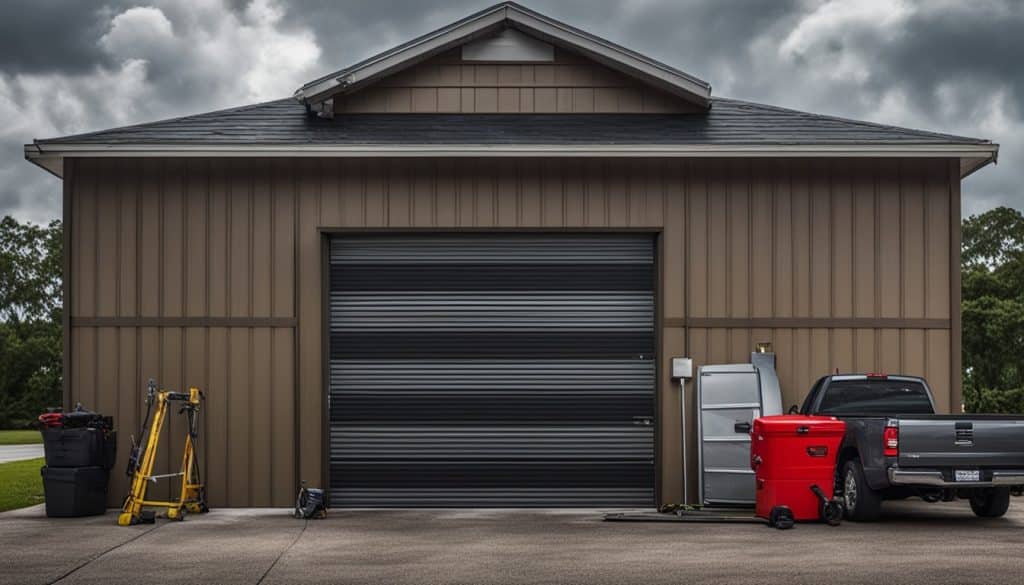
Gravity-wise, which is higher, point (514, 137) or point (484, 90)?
point (484, 90)

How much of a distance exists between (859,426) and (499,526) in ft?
13.1

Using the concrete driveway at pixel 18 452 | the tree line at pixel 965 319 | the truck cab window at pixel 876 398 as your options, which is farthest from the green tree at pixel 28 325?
the truck cab window at pixel 876 398

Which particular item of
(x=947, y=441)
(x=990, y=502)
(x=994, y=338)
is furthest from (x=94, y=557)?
(x=994, y=338)

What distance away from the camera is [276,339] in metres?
15.5

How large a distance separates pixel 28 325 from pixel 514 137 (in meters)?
54.3

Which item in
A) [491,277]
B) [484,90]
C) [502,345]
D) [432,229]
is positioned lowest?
[502,345]

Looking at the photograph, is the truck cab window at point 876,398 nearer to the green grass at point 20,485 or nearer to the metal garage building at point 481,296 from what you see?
the metal garage building at point 481,296

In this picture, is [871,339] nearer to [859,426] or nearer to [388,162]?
[859,426]

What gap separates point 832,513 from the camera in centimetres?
1334

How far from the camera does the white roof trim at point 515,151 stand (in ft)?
49.5

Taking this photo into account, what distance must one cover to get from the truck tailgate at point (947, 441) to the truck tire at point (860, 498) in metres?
0.65

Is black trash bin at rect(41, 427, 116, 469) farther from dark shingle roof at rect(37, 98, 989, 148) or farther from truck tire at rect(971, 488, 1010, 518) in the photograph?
truck tire at rect(971, 488, 1010, 518)

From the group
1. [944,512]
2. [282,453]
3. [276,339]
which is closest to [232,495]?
[282,453]

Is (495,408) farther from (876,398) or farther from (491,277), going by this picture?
(876,398)
